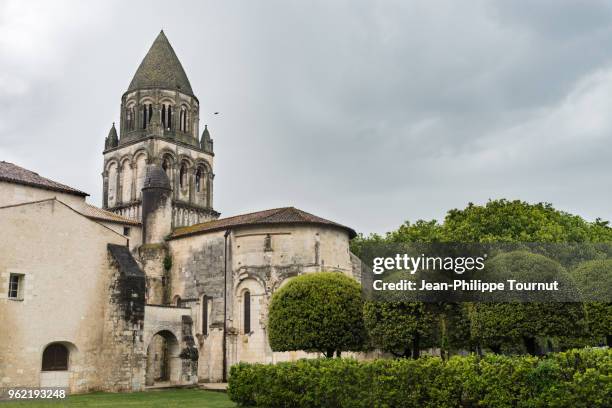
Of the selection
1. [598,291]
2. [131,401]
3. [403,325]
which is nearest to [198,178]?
[131,401]

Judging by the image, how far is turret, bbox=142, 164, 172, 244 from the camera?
135 feet

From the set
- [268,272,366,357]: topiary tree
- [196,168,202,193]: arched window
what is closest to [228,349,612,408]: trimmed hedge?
[268,272,366,357]: topiary tree

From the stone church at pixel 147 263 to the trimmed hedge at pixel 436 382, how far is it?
33.9 ft

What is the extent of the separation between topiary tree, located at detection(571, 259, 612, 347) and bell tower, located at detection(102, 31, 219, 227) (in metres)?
34.2

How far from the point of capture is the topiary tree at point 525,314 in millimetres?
18562

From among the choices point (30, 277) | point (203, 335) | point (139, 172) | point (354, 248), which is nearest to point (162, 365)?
point (203, 335)

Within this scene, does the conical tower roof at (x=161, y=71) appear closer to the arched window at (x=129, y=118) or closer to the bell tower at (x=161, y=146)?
Answer: the bell tower at (x=161, y=146)

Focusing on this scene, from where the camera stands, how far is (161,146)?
171 feet

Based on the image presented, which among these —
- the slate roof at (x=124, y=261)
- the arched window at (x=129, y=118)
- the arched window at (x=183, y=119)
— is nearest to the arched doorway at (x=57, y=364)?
the slate roof at (x=124, y=261)

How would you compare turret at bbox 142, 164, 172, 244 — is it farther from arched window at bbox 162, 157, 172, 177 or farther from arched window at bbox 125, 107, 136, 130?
arched window at bbox 125, 107, 136, 130

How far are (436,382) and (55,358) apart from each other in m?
18.0

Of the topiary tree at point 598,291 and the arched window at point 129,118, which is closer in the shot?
the topiary tree at point 598,291

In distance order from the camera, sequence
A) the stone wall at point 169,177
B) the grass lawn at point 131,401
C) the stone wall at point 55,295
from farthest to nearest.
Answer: the stone wall at point 169,177 → the stone wall at point 55,295 → the grass lawn at point 131,401

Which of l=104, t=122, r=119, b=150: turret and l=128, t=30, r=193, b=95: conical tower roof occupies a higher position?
l=128, t=30, r=193, b=95: conical tower roof
